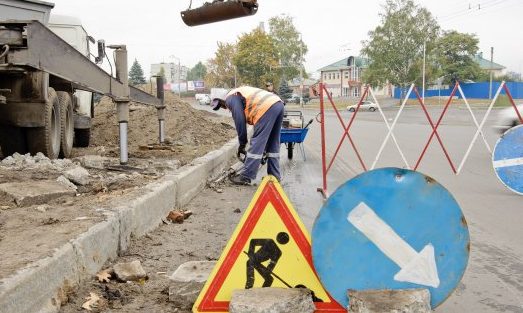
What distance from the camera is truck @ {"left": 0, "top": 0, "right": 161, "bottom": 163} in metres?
5.10

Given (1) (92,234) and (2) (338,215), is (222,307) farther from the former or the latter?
(1) (92,234)

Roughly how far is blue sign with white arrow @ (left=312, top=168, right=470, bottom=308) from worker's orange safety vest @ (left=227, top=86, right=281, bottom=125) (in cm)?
494

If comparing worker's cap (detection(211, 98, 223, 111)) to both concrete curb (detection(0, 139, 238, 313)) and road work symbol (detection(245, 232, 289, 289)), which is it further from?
road work symbol (detection(245, 232, 289, 289))

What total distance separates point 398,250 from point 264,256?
0.70m

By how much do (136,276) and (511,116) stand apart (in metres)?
9.81

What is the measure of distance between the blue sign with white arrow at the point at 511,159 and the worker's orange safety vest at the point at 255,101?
3143mm

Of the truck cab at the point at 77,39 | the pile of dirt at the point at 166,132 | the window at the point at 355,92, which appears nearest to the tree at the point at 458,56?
the window at the point at 355,92

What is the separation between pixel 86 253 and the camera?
3523mm

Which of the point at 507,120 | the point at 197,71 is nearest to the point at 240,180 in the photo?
Result: the point at 507,120

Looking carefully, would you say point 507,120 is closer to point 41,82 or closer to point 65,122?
point 65,122

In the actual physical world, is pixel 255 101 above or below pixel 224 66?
below

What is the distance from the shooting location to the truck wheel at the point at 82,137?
12.0 m

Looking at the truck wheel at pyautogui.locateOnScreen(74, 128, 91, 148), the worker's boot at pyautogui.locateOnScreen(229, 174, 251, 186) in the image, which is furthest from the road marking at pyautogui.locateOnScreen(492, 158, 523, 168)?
the truck wheel at pyautogui.locateOnScreen(74, 128, 91, 148)

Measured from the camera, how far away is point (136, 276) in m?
3.69
